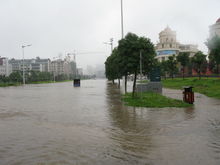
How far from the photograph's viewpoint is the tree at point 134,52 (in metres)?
16.5

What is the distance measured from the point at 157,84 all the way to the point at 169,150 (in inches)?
742

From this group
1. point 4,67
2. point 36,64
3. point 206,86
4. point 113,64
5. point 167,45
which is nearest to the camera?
point 113,64

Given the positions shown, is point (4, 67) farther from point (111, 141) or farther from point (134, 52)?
point (111, 141)

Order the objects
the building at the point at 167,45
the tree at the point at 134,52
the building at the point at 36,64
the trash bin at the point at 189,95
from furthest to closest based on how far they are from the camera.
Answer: the building at the point at 36,64
the building at the point at 167,45
the tree at the point at 134,52
the trash bin at the point at 189,95

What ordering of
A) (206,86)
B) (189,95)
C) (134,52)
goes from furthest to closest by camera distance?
(206,86), (134,52), (189,95)

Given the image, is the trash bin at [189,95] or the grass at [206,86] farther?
the grass at [206,86]

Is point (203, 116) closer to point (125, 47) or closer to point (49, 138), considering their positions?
point (49, 138)

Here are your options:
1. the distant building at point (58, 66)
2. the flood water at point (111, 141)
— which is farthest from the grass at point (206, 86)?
the distant building at point (58, 66)

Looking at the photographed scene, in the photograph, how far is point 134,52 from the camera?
16.5 m

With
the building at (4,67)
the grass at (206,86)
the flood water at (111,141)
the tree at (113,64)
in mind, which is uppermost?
the building at (4,67)

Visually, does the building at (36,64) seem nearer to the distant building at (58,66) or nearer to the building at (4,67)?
the distant building at (58,66)

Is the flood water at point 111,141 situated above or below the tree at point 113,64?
Result: below

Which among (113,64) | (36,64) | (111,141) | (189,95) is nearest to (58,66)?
(36,64)

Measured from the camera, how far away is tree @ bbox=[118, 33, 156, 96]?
1645 centimetres
